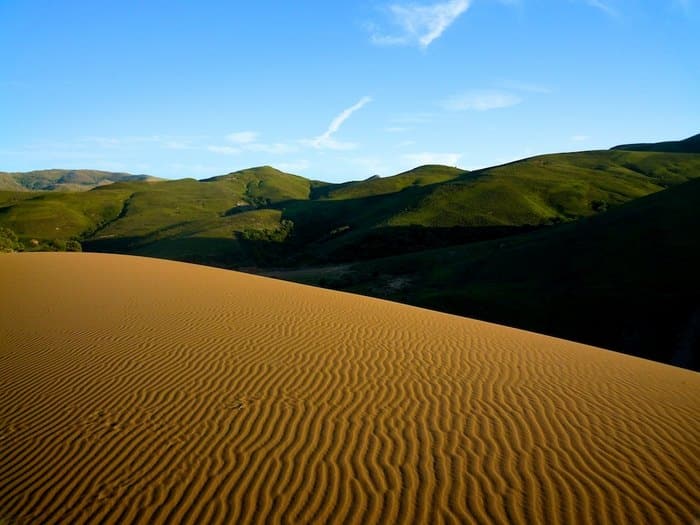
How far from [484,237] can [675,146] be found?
373ft

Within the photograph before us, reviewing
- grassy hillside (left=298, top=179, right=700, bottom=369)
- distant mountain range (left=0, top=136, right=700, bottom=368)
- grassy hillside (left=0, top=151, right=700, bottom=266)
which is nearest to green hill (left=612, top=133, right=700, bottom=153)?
distant mountain range (left=0, top=136, right=700, bottom=368)

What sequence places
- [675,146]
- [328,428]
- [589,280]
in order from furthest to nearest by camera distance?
[675,146] < [589,280] < [328,428]

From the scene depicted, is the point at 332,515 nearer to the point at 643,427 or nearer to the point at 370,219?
the point at 643,427

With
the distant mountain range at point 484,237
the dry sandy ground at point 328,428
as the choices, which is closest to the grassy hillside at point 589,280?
the distant mountain range at point 484,237

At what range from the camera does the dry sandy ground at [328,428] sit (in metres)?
4.95

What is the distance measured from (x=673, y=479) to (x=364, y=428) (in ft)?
12.4

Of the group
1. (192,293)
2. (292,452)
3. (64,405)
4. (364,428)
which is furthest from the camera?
(192,293)

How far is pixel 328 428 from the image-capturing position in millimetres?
6594

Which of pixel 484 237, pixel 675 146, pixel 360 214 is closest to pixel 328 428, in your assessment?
pixel 484 237

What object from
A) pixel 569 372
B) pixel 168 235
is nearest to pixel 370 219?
pixel 168 235

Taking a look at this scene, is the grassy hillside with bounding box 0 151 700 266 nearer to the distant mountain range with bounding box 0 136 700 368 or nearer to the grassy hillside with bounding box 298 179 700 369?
the distant mountain range with bounding box 0 136 700 368

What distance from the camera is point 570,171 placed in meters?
95.1

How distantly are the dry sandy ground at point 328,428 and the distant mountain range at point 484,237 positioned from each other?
15573 millimetres

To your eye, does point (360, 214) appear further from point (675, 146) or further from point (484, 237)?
point (675, 146)
